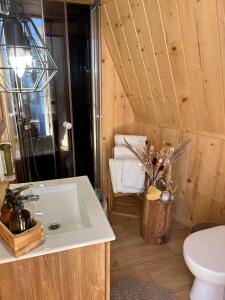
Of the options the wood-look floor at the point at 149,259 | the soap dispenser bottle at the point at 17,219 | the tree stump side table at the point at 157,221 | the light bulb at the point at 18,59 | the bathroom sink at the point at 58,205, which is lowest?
the wood-look floor at the point at 149,259

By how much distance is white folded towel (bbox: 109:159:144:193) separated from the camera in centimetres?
230

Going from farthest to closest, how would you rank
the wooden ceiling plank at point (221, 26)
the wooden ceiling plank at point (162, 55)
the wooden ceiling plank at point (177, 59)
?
the wooden ceiling plank at point (162, 55), the wooden ceiling plank at point (177, 59), the wooden ceiling plank at point (221, 26)

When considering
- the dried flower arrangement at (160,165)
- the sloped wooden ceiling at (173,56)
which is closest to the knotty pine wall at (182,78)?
the sloped wooden ceiling at (173,56)

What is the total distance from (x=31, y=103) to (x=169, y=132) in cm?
136

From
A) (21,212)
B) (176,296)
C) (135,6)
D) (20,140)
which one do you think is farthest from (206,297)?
(135,6)

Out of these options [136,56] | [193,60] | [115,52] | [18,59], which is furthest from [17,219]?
[115,52]

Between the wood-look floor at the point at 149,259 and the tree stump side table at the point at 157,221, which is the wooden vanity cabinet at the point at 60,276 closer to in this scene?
the wood-look floor at the point at 149,259

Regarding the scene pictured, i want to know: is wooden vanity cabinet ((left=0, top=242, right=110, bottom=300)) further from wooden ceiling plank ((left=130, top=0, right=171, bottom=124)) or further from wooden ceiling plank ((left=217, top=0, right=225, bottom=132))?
wooden ceiling plank ((left=130, top=0, right=171, bottom=124))

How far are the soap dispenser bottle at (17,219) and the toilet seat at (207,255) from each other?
3.34 feet

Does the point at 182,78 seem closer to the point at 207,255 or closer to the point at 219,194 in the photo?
the point at 219,194

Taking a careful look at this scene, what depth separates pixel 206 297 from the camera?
149 centimetres

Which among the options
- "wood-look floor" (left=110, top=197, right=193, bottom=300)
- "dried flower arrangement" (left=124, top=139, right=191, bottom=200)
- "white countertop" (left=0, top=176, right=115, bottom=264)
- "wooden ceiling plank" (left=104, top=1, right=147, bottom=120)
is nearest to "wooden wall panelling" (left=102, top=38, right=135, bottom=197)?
"wooden ceiling plank" (left=104, top=1, right=147, bottom=120)

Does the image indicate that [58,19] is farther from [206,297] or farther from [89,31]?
[206,297]

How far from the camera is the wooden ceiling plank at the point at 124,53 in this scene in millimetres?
2000
